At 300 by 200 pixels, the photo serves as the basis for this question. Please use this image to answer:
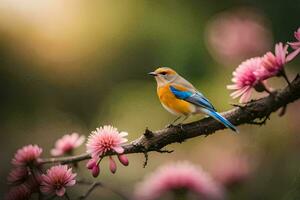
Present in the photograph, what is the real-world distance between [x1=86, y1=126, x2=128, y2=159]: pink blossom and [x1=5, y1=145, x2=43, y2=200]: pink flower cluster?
2.7 inches

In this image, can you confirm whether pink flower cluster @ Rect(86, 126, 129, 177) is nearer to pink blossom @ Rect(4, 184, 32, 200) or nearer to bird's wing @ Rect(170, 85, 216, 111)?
pink blossom @ Rect(4, 184, 32, 200)

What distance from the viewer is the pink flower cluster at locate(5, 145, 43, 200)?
0.77 metres

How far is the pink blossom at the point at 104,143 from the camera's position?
772 millimetres

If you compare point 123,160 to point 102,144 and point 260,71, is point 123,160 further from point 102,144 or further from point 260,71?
point 260,71

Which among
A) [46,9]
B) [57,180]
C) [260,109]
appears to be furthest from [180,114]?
[46,9]

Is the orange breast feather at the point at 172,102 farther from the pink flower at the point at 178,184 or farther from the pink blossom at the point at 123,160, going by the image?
the pink blossom at the point at 123,160

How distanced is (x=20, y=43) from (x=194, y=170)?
2148 mm

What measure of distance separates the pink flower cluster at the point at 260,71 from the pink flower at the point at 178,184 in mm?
197

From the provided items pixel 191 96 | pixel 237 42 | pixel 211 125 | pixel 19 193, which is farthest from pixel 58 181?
pixel 237 42

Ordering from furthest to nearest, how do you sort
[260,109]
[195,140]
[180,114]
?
[195,140] → [180,114] → [260,109]

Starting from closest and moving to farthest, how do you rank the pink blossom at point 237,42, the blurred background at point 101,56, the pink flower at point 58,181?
the pink flower at point 58,181
the pink blossom at point 237,42
the blurred background at point 101,56

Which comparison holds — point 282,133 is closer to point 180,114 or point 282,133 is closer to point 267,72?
point 180,114

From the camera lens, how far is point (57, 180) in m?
0.75

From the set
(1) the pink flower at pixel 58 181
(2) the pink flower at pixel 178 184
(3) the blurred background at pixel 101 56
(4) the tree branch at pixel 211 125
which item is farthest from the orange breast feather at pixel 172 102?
(3) the blurred background at pixel 101 56
